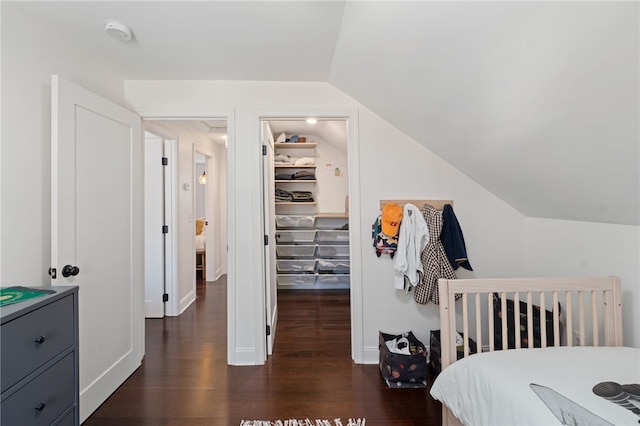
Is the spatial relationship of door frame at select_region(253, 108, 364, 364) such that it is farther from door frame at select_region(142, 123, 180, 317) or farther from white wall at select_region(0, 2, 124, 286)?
door frame at select_region(142, 123, 180, 317)

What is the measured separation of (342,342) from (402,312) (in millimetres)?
686

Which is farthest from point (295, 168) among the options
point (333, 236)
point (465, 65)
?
point (465, 65)

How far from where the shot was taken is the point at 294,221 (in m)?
4.02

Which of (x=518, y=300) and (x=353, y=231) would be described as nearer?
(x=518, y=300)

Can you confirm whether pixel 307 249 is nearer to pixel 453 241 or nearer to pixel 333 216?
pixel 333 216

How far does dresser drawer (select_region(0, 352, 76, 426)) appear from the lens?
0.99 metres

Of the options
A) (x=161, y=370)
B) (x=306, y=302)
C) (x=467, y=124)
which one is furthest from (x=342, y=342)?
(x=467, y=124)

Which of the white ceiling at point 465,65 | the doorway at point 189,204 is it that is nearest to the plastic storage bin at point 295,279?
the doorway at point 189,204

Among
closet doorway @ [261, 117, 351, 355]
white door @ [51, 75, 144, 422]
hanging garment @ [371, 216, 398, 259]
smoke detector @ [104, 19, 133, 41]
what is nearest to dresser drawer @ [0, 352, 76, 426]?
white door @ [51, 75, 144, 422]

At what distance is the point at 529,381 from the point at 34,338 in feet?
6.31

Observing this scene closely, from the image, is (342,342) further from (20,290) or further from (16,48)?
(16,48)

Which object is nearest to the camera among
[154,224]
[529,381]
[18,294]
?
[529,381]

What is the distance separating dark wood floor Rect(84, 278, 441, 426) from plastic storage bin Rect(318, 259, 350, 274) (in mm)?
1291

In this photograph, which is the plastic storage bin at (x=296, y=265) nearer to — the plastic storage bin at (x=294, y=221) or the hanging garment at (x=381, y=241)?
the plastic storage bin at (x=294, y=221)
